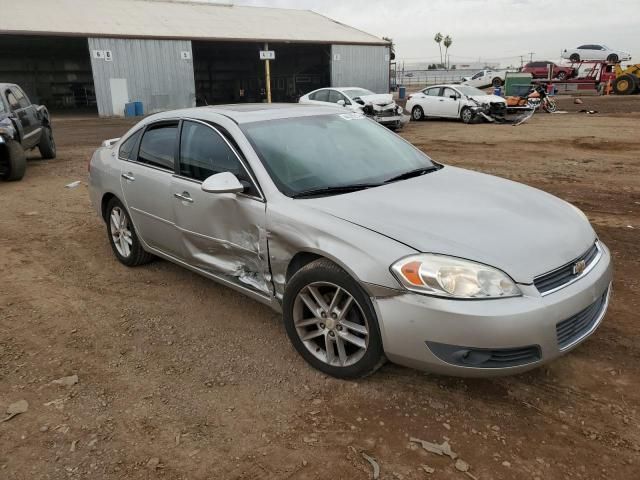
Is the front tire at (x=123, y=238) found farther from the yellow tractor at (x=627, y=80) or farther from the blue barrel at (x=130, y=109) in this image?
the yellow tractor at (x=627, y=80)

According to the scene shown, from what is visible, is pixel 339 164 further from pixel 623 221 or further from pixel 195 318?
pixel 623 221

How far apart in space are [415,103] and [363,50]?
14521 mm

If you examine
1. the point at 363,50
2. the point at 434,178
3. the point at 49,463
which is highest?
the point at 363,50

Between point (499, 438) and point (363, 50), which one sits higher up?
point (363, 50)

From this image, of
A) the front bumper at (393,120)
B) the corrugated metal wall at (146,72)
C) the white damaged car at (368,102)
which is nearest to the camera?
the white damaged car at (368,102)

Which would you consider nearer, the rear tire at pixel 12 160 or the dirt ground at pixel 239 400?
the dirt ground at pixel 239 400

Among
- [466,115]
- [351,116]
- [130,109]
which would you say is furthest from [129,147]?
[130,109]

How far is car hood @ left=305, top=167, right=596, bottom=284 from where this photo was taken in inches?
107

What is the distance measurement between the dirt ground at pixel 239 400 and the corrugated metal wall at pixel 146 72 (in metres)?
23.8

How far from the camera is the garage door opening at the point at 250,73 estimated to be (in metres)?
39.2

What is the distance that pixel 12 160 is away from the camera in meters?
9.58

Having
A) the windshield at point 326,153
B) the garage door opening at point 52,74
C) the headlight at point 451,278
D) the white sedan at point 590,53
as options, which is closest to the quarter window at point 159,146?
the windshield at point 326,153

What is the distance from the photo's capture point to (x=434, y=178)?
3.80 meters

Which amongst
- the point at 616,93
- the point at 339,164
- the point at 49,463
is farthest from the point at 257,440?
the point at 616,93
